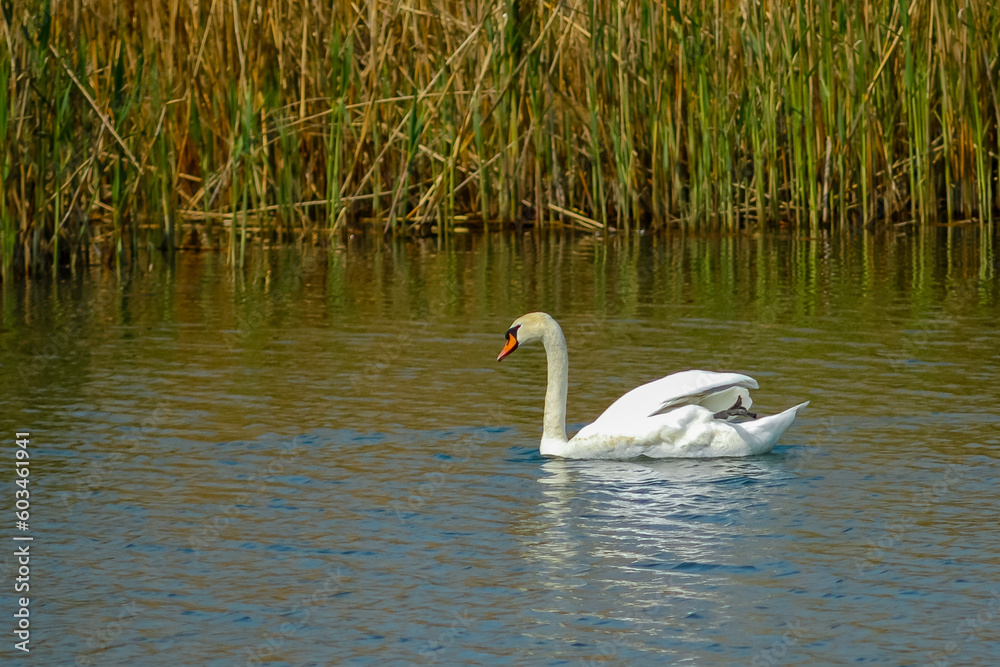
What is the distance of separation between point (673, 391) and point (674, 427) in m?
0.21

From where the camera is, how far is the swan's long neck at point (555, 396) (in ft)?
23.9

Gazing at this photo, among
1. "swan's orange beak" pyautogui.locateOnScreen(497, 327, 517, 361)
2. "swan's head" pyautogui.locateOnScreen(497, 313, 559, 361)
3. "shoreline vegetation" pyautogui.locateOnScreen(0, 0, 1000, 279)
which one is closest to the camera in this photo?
"swan's orange beak" pyautogui.locateOnScreen(497, 327, 517, 361)

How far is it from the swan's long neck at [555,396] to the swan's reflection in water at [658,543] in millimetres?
116

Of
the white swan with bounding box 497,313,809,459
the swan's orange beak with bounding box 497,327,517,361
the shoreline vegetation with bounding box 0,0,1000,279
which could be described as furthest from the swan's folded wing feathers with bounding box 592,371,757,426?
the shoreline vegetation with bounding box 0,0,1000,279

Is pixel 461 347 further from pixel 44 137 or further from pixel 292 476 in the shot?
pixel 44 137

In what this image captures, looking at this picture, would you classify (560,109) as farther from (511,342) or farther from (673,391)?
(673,391)

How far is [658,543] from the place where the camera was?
5730 mm

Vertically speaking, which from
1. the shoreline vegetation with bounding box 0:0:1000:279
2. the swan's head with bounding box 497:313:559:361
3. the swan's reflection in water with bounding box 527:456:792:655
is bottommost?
the swan's reflection in water with bounding box 527:456:792:655

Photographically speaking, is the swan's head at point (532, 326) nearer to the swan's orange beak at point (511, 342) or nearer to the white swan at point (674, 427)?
the swan's orange beak at point (511, 342)

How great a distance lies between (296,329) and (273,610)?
6040 mm

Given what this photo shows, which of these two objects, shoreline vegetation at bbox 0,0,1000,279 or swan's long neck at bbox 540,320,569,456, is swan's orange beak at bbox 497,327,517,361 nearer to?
swan's long neck at bbox 540,320,569,456

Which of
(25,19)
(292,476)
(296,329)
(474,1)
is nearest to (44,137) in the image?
(25,19)

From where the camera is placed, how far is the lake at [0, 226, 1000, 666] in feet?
15.9

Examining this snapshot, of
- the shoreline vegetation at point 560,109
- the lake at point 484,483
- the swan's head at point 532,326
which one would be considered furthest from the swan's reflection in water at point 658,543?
the shoreline vegetation at point 560,109
